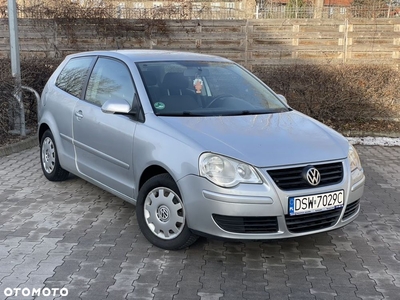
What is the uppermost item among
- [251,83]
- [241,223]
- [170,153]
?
[251,83]

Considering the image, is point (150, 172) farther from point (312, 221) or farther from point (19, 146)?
point (19, 146)

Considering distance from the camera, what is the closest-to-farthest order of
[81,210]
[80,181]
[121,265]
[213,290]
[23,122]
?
[213,290]
[121,265]
[81,210]
[80,181]
[23,122]

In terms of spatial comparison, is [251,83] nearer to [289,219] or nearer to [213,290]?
[289,219]

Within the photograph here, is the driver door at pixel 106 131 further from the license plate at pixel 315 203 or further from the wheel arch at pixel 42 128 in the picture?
the license plate at pixel 315 203

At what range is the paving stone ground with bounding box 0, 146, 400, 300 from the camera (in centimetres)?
342

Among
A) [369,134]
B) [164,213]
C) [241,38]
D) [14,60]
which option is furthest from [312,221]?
[241,38]

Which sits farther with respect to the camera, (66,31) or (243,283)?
(66,31)

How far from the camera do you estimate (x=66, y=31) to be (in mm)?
12945

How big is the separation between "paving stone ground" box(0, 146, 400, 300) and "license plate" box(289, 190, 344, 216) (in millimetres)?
515

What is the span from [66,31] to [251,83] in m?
9.18

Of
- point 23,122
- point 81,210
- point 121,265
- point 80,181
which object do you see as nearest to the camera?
point 121,265

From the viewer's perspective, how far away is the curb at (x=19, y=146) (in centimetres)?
736

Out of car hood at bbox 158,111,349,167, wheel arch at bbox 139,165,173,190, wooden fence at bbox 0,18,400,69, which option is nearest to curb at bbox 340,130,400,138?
wooden fence at bbox 0,18,400,69

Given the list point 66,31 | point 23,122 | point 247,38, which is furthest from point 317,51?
point 23,122
